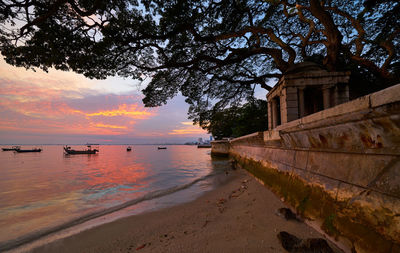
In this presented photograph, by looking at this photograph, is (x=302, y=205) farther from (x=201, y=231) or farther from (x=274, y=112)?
(x=274, y=112)

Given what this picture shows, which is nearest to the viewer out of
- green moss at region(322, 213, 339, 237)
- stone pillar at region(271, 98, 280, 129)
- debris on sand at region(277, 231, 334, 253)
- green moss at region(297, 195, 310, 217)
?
debris on sand at region(277, 231, 334, 253)

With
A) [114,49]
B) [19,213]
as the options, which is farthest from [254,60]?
[19,213]

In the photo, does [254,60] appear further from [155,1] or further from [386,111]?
[386,111]

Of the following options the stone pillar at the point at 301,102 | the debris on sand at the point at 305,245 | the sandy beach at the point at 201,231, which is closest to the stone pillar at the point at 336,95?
the stone pillar at the point at 301,102

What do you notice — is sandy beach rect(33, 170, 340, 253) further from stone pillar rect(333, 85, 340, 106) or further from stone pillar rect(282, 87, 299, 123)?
stone pillar rect(333, 85, 340, 106)

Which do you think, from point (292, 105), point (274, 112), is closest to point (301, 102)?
point (292, 105)

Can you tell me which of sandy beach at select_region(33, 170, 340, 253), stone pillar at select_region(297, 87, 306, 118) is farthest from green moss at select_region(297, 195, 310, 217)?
stone pillar at select_region(297, 87, 306, 118)

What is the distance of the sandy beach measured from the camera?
269 centimetres

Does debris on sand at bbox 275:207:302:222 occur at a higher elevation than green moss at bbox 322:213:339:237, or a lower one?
lower

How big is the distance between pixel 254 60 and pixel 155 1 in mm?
8022

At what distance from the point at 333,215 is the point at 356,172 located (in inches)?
30.1

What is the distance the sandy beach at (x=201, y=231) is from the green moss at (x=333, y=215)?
0.25 meters

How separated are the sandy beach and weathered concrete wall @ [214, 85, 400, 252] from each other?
0.44 meters

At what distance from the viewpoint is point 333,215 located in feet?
7.97
